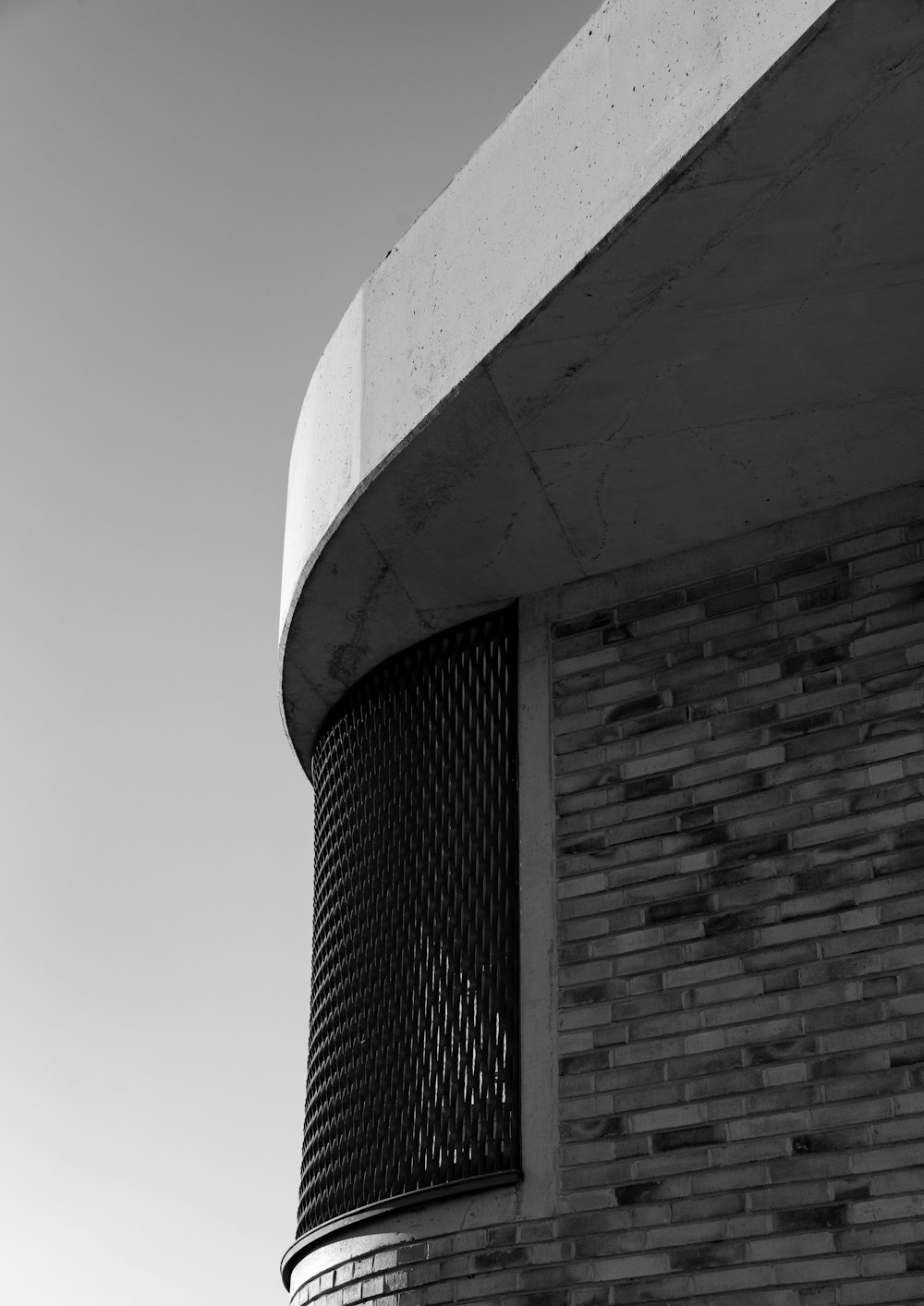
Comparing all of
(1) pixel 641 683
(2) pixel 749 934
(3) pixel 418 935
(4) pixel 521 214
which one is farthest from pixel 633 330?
(3) pixel 418 935

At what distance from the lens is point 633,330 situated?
4586mm

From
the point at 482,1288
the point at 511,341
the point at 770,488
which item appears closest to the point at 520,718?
the point at 770,488

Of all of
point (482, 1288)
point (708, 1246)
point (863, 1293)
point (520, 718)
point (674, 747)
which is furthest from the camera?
point (520, 718)

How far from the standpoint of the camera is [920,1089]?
4297 mm

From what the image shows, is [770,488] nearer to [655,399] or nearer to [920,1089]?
[655,399]

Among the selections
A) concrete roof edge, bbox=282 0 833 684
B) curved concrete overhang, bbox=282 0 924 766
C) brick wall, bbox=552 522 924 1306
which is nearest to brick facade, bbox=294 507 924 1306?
brick wall, bbox=552 522 924 1306

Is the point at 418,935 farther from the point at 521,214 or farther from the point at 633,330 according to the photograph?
the point at 521,214

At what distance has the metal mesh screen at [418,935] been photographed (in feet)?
17.3

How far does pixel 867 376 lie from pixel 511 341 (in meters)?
1.15

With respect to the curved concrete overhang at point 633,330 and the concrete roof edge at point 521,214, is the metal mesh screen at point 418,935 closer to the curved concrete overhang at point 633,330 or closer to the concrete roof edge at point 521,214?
the curved concrete overhang at point 633,330

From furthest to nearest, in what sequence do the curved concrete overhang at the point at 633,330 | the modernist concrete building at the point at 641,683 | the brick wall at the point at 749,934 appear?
1. the brick wall at the point at 749,934
2. the modernist concrete building at the point at 641,683
3. the curved concrete overhang at the point at 633,330

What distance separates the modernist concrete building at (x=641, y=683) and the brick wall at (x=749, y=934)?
0.01 m

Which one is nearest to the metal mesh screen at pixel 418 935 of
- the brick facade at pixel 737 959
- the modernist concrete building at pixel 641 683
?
the modernist concrete building at pixel 641 683

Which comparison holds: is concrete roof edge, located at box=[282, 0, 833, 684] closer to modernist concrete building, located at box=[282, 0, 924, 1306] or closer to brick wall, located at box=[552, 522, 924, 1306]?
modernist concrete building, located at box=[282, 0, 924, 1306]
